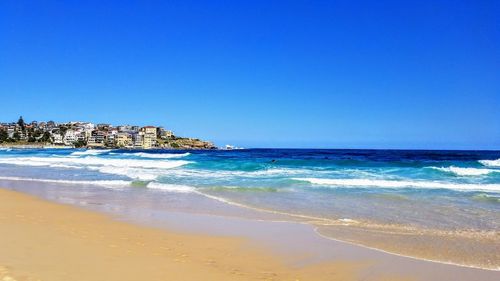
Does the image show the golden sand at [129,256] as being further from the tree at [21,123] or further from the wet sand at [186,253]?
the tree at [21,123]

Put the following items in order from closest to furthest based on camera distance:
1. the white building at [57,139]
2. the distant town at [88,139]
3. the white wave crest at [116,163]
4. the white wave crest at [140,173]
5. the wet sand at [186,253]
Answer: the wet sand at [186,253] → the white wave crest at [140,173] → the white wave crest at [116,163] → the distant town at [88,139] → the white building at [57,139]

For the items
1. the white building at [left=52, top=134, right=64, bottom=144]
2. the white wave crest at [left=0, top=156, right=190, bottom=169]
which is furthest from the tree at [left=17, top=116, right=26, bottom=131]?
the white wave crest at [left=0, top=156, right=190, bottom=169]

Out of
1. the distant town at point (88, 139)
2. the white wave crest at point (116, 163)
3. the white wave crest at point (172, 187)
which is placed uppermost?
the distant town at point (88, 139)

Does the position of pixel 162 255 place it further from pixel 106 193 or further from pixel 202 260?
pixel 106 193

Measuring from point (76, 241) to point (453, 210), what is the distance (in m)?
9.42

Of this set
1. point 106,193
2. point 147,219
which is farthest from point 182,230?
point 106,193

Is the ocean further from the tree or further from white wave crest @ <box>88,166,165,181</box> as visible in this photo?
the tree

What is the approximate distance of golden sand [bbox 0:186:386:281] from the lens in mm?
4926

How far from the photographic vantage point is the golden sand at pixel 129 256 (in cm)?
493

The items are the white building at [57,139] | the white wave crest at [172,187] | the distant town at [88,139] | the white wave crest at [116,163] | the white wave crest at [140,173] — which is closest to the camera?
the white wave crest at [172,187]

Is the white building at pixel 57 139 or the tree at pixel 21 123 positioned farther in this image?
the tree at pixel 21 123

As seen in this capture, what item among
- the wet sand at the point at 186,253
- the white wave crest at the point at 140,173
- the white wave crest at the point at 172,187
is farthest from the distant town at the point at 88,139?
the wet sand at the point at 186,253

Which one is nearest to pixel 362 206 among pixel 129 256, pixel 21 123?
pixel 129 256

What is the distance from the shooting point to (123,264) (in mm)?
5332
